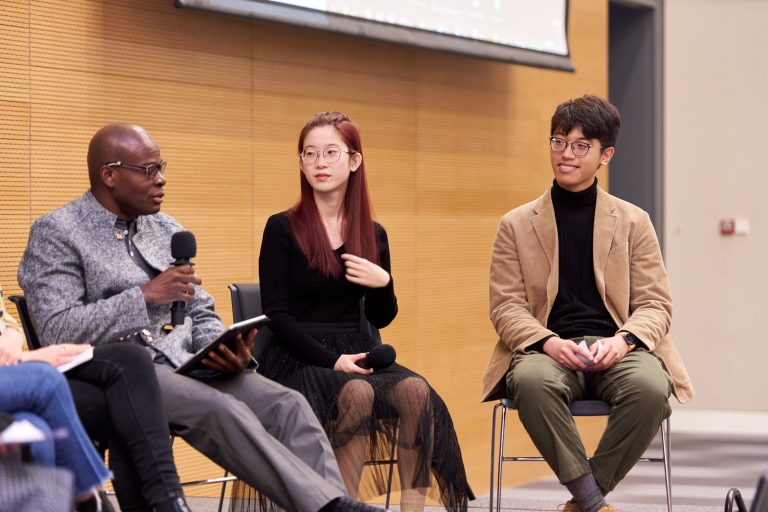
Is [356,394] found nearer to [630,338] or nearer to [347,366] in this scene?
[347,366]

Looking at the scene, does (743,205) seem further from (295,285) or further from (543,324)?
(295,285)

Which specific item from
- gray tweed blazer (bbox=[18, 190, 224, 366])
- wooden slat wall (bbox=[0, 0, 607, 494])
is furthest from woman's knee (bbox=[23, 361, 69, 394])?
wooden slat wall (bbox=[0, 0, 607, 494])

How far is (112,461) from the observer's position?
268 cm

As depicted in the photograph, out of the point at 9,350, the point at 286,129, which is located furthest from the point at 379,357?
the point at 286,129

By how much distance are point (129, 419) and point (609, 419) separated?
1.50m

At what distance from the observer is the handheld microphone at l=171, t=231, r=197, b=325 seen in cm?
289

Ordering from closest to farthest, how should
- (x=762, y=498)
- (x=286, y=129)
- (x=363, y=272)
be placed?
(x=762, y=498) → (x=363, y=272) → (x=286, y=129)

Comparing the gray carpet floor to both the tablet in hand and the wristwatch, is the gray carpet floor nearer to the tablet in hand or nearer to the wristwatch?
the wristwatch

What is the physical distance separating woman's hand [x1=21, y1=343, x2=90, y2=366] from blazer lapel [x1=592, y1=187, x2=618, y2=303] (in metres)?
1.71

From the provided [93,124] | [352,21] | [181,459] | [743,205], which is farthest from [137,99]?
[743,205]

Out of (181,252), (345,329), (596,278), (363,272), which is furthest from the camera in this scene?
(596,278)

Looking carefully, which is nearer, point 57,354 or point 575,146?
point 57,354

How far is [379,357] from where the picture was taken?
3275 mm

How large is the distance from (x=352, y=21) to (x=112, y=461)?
2734mm
